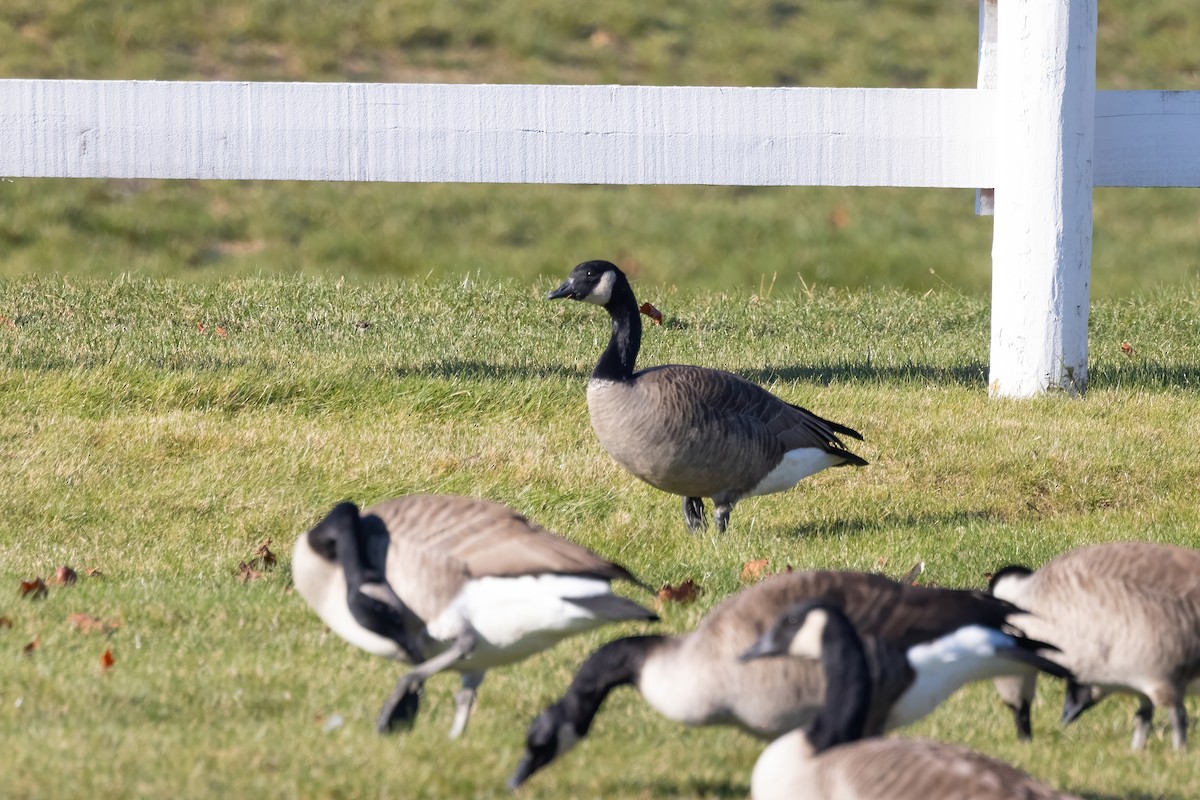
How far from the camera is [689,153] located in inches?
369

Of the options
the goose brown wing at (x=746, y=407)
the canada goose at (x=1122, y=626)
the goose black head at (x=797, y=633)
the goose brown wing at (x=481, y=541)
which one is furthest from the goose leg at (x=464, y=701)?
the goose brown wing at (x=746, y=407)

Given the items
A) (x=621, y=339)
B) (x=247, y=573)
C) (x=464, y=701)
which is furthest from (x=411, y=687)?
(x=621, y=339)

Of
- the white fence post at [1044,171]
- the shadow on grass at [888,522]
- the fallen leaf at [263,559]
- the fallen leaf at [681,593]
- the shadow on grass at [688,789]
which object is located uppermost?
the white fence post at [1044,171]

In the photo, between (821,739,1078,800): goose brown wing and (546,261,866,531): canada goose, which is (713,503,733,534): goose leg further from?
(821,739,1078,800): goose brown wing

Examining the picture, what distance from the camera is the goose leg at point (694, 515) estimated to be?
7.71 m

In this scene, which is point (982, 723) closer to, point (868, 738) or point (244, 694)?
point (868, 738)

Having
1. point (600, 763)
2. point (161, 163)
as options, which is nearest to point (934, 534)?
point (600, 763)

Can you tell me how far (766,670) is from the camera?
4.40 m

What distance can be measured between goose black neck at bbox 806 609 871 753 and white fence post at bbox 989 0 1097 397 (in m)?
5.65

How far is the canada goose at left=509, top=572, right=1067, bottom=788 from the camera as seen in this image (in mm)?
4375

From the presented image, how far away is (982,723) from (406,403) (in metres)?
4.85

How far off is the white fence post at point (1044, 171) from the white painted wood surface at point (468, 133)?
0.29m

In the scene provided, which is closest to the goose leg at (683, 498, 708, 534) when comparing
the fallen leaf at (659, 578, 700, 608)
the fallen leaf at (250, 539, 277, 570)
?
the fallen leaf at (659, 578, 700, 608)

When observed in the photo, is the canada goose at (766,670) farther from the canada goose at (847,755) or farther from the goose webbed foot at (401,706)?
the goose webbed foot at (401,706)
